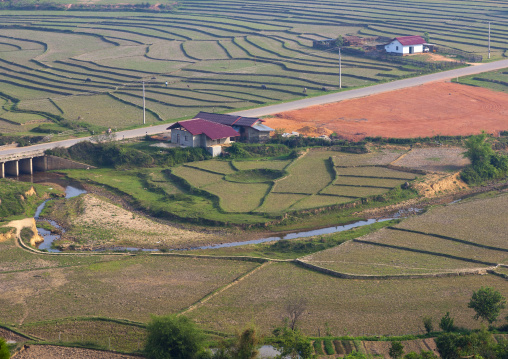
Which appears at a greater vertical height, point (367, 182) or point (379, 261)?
point (367, 182)

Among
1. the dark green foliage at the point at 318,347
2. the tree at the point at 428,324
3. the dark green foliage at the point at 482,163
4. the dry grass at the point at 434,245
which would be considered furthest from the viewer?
the dark green foliage at the point at 482,163

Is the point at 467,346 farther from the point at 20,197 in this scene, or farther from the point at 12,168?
the point at 12,168

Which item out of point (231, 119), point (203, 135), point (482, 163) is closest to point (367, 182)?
point (482, 163)

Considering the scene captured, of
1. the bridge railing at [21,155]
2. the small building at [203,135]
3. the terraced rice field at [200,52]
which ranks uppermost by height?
the terraced rice field at [200,52]

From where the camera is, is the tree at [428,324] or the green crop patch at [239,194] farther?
the green crop patch at [239,194]

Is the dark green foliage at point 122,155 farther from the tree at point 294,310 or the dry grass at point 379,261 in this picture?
the tree at point 294,310

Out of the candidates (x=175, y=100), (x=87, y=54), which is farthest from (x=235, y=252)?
(x=87, y=54)

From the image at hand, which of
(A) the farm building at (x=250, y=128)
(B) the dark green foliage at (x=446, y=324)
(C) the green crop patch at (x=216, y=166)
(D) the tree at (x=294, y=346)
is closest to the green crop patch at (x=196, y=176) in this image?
(C) the green crop patch at (x=216, y=166)
